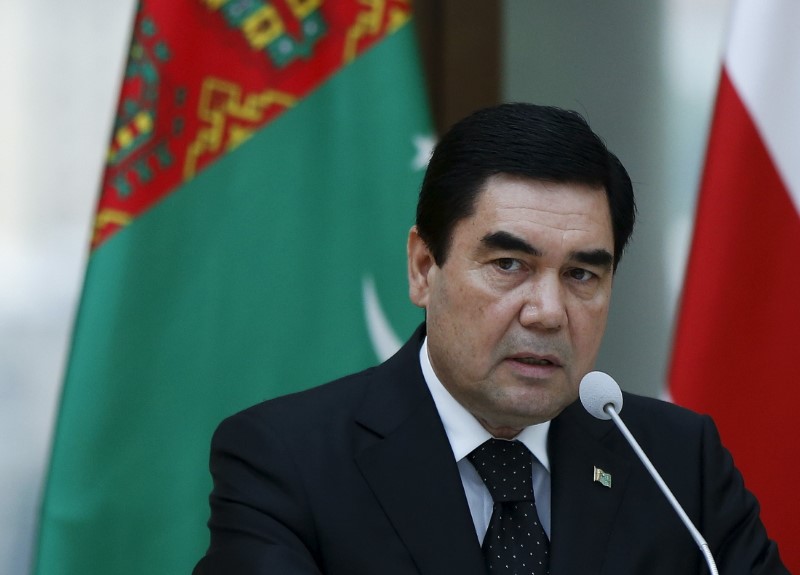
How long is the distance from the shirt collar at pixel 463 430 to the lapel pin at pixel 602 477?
0.28ft

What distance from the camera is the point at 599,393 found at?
1.75 m

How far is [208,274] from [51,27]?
0.76 meters

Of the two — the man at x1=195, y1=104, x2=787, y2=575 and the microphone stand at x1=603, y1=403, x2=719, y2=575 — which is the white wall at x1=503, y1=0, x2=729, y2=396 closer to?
the man at x1=195, y1=104, x2=787, y2=575

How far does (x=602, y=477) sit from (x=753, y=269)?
38.5 inches

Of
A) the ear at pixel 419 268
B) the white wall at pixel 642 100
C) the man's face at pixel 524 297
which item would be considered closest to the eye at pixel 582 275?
the man's face at pixel 524 297

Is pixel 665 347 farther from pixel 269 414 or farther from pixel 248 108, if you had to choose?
pixel 269 414

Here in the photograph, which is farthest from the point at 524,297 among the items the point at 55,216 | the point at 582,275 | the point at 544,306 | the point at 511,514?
the point at 55,216

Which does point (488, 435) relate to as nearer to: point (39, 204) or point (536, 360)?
point (536, 360)

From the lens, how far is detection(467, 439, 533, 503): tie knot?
2.00 meters

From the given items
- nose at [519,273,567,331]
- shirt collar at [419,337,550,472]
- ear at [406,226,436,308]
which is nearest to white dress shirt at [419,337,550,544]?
shirt collar at [419,337,550,472]

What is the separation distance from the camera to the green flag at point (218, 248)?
105 inches

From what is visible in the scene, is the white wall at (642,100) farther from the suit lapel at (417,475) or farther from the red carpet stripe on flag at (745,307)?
the suit lapel at (417,475)

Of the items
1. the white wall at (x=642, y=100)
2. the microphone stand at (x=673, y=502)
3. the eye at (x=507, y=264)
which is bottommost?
the microphone stand at (x=673, y=502)

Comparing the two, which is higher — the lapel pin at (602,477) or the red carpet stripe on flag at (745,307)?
the red carpet stripe on flag at (745,307)
